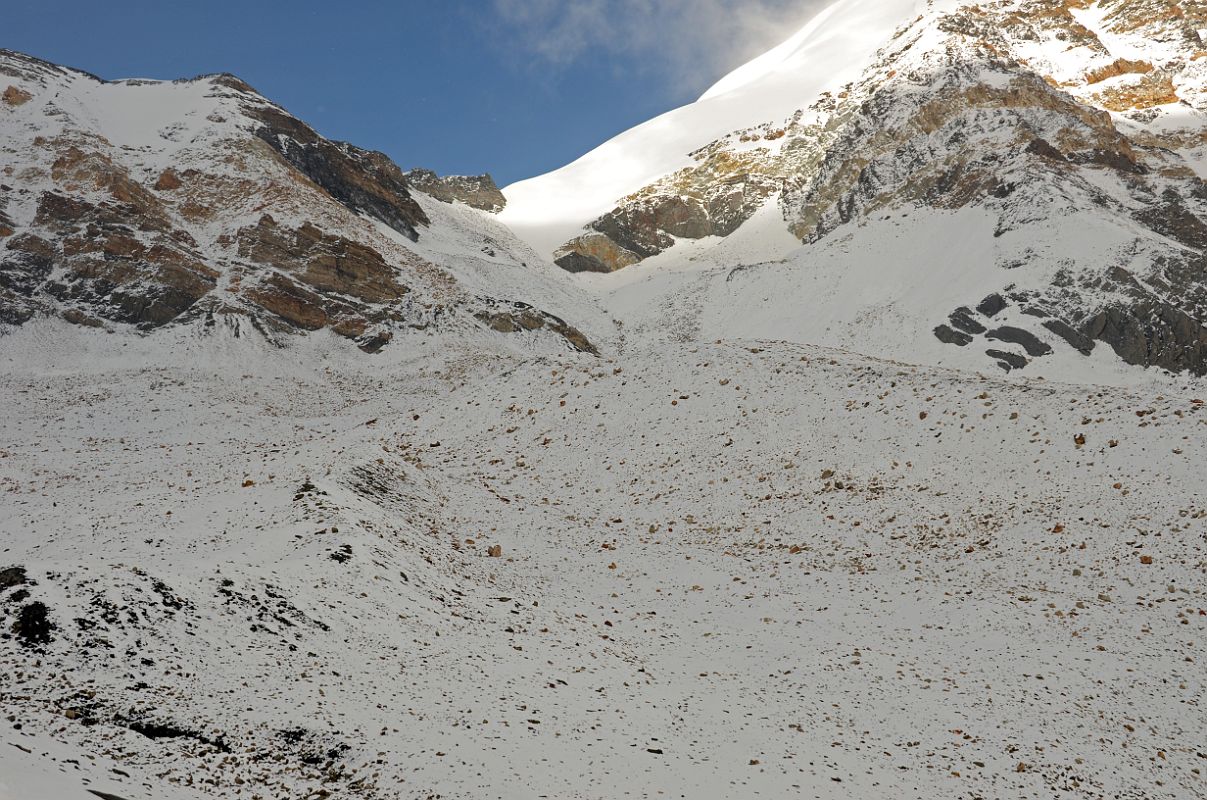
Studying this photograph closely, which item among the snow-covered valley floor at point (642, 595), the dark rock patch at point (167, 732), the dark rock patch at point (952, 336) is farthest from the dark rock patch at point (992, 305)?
the dark rock patch at point (167, 732)

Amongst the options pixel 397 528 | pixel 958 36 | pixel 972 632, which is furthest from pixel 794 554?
pixel 958 36

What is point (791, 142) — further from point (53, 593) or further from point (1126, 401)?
point (53, 593)

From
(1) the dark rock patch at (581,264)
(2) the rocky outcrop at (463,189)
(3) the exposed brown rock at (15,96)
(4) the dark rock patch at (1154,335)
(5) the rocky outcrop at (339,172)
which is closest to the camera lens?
(4) the dark rock patch at (1154,335)

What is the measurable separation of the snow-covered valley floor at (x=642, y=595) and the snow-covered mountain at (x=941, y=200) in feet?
123

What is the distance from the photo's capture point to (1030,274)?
210ft

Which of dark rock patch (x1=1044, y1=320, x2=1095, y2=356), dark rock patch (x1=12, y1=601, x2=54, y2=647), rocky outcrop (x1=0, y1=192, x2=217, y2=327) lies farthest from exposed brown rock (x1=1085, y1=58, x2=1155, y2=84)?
dark rock patch (x1=12, y1=601, x2=54, y2=647)

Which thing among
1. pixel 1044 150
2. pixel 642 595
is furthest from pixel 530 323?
pixel 1044 150

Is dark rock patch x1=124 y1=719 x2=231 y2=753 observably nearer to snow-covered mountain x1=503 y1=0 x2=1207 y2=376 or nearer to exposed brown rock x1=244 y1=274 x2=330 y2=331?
exposed brown rock x1=244 y1=274 x2=330 y2=331

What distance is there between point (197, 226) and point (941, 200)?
6791cm

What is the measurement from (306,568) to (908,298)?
6209 centimetres

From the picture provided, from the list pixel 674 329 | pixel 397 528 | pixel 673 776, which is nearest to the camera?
pixel 673 776

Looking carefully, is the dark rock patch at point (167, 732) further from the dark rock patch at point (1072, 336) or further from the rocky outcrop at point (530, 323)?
the dark rock patch at point (1072, 336)

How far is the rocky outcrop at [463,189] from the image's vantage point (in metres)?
131

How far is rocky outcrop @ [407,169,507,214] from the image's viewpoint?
430 ft
